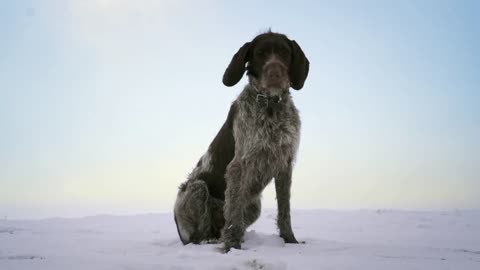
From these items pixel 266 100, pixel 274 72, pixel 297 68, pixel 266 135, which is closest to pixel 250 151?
pixel 266 135

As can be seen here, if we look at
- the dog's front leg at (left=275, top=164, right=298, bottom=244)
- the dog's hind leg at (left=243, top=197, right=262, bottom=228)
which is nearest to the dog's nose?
the dog's front leg at (left=275, top=164, right=298, bottom=244)

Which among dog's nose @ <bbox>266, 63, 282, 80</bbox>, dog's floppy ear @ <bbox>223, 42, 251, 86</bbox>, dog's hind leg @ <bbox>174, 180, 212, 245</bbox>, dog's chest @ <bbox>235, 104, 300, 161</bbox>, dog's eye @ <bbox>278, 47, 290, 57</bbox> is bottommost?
dog's hind leg @ <bbox>174, 180, 212, 245</bbox>

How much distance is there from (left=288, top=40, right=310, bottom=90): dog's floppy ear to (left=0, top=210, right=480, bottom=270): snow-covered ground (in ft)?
6.74

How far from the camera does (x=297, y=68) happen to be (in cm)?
570

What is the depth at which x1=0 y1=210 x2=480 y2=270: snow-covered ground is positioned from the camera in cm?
379

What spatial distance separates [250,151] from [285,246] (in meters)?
1.26

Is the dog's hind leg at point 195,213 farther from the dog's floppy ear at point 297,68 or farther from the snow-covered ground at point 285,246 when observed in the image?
the dog's floppy ear at point 297,68

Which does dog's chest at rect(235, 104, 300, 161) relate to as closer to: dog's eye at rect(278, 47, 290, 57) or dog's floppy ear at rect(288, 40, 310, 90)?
dog's floppy ear at rect(288, 40, 310, 90)

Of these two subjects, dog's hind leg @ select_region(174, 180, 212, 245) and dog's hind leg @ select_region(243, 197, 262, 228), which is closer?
dog's hind leg @ select_region(174, 180, 212, 245)

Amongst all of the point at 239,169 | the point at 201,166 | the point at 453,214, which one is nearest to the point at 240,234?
the point at 239,169

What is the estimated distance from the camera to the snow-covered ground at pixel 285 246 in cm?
379

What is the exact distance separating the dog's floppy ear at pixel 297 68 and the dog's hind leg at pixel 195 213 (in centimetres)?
183

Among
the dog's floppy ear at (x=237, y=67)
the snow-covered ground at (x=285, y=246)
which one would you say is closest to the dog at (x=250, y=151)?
the dog's floppy ear at (x=237, y=67)

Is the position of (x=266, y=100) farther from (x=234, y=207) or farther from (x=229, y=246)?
(x=229, y=246)
